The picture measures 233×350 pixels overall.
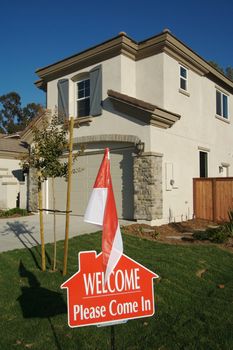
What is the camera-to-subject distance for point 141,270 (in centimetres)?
374

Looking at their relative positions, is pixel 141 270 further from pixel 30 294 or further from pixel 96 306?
pixel 30 294

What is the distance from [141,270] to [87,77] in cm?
1321

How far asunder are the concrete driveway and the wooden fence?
149 inches

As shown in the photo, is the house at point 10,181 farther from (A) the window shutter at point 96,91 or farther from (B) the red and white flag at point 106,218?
(B) the red and white flag at point 106,218

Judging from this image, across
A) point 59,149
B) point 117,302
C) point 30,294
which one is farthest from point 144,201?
point 117,302

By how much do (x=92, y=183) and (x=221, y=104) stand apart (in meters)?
8.58

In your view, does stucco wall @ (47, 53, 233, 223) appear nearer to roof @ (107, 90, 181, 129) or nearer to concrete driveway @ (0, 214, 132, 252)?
roof @ (107, 90, 181, 129)

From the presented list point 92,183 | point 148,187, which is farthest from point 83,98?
point 148,187

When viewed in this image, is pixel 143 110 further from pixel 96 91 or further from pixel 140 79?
pixel 96 91

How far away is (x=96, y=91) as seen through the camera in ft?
48.2

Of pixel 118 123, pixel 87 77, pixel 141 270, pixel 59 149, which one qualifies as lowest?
pixel 141 270

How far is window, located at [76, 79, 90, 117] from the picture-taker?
15672mm

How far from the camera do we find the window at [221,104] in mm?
18375

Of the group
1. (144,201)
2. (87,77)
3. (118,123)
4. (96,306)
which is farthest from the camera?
(87,77)
